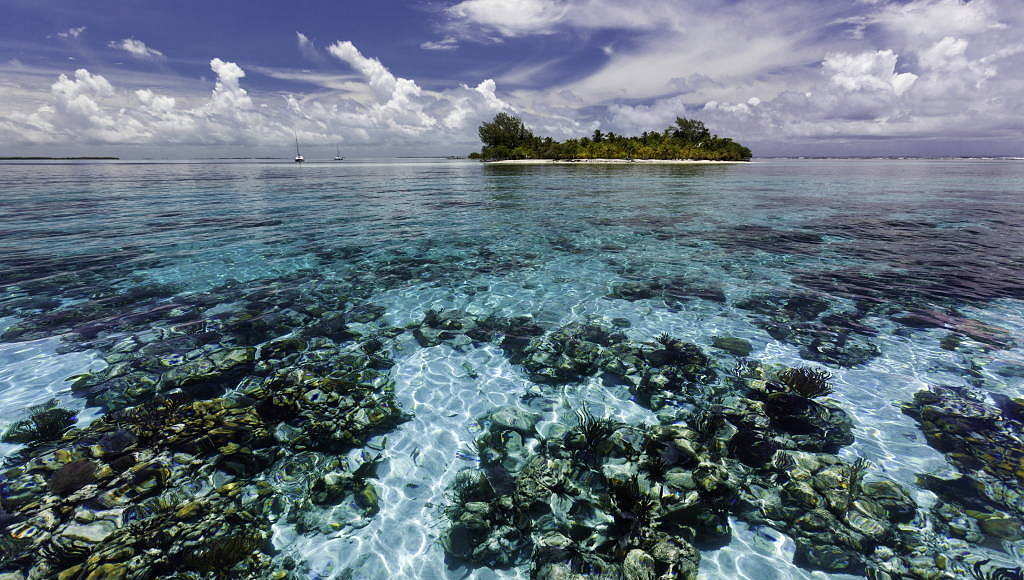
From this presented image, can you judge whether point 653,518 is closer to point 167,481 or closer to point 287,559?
point 287,559

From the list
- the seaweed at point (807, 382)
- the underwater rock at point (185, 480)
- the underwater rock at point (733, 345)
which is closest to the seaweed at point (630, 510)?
the underwater rock at point (185, 480)

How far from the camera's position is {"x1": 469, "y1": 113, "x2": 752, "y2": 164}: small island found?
143500 millimetres

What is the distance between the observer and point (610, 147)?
5699 inches

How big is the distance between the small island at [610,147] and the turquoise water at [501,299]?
12753 centimetres

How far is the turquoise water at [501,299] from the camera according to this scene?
527 cm

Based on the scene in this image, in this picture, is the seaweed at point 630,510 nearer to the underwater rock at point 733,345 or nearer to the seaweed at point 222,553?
the seaweed at point 222,553

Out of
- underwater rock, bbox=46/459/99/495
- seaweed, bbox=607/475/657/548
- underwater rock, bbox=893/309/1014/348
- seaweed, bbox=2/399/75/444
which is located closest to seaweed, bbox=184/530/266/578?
underwater rock, bbox=46/459/99/495

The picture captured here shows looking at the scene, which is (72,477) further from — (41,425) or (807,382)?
(807,382)

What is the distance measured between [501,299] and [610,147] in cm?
14743

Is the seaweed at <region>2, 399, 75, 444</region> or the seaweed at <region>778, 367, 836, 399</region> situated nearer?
the seaweed at <region>2, 399, 75, 444</region>

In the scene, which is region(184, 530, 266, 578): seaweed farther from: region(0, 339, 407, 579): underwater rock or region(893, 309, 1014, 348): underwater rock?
region(893, 309, 1014, 348): underwater rock

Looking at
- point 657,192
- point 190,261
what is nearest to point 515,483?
point 190,261

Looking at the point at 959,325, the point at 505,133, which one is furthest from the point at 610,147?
the point at 959,325

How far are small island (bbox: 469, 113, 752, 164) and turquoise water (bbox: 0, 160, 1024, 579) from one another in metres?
128
